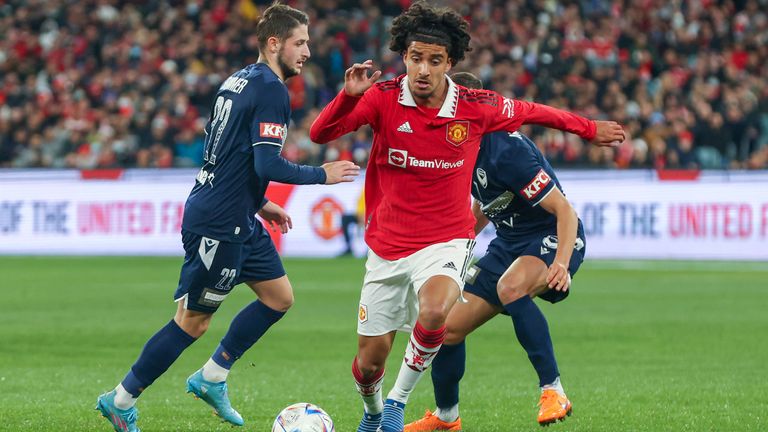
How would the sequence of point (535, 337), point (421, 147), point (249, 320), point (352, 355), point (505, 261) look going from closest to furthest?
point (421, 147) < point (535, 337) < point (249, 320) < point (505, 261) < point (352, 355)

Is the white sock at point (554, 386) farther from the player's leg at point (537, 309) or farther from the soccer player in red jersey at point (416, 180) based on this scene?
the soccer player in red jersey at point (416, 180)

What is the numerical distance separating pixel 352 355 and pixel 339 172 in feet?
14.6

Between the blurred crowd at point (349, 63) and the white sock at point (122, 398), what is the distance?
52.6ft

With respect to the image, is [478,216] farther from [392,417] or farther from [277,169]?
[277,169]

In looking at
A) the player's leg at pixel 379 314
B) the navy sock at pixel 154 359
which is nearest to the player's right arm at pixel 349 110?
the player's leg at pixel 379 314

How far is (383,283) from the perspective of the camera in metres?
6.91

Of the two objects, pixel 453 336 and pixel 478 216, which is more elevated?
pixel 478 216

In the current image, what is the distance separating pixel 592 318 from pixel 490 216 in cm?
629

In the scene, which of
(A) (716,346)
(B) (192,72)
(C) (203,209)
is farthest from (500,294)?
(B) (192,72)

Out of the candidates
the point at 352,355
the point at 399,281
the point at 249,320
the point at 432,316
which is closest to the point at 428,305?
the point at 432,316

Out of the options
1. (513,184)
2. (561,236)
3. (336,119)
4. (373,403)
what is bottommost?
(373,403)

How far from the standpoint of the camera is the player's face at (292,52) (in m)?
7.05

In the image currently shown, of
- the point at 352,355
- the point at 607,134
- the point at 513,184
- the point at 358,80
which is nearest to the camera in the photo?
the point at 358,80

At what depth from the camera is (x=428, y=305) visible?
6.68 m
